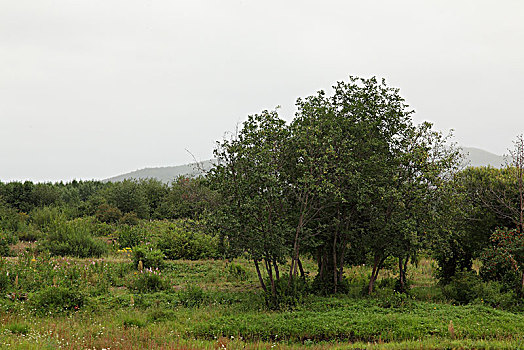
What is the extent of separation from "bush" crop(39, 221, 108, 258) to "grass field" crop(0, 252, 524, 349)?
4.29m

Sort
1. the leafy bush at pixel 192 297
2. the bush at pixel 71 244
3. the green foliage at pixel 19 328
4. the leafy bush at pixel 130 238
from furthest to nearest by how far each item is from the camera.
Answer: the leafy bush at pixel 130 238
the bush at pixel 71 244
the leafy bush at pixel 192 297
the green foliage at pixel 19 328

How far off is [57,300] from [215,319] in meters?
3.57

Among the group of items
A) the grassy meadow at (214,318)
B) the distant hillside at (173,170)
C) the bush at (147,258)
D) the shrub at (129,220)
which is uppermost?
the distant hillside at (173,170)

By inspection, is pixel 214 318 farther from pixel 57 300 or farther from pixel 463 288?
pixel 463 288

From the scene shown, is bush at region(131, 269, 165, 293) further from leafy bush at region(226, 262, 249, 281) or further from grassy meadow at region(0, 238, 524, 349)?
leafy bush at region(226, 262, 249, 281)

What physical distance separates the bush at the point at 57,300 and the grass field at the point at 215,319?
0.07ft

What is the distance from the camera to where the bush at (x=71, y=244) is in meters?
15.7

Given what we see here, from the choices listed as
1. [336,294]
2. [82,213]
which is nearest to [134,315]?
[336,294]

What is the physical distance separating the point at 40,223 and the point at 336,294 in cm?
1759

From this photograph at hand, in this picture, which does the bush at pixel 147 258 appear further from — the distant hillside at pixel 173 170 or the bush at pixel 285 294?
the bush at pixel 285 294

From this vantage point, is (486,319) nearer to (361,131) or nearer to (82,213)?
(361,131)

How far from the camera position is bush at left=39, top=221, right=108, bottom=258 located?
15.7m

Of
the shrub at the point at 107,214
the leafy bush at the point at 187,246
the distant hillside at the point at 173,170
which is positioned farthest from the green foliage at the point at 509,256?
the shrub at the point at 107,214

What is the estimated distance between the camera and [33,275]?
10734 millimetres
